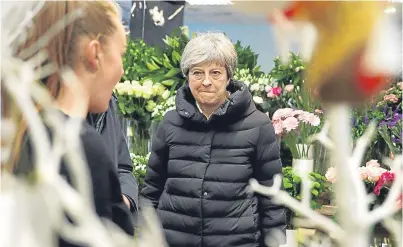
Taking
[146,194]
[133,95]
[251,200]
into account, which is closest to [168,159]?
[146,194]

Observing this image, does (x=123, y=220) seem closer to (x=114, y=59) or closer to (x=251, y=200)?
(x=114, y=59)

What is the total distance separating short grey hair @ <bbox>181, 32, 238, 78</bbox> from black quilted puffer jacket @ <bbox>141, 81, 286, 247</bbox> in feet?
0.35

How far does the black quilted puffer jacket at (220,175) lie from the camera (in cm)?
158

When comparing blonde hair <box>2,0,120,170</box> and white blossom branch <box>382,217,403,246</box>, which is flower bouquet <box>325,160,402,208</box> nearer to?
white blossom branch <box>382,217,403,246</box>

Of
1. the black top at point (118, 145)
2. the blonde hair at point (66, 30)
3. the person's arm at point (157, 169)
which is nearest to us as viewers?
the blonde hair at point (66, 30)

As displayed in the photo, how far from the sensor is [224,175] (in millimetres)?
1568

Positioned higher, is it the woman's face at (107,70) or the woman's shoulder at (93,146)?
the woman's face at (107,70)

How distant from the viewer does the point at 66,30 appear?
0.35 metres

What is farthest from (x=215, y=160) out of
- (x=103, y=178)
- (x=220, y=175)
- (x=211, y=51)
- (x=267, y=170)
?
(x=103, y=178)

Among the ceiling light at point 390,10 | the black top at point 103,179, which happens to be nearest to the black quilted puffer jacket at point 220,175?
the black top at point 103,179

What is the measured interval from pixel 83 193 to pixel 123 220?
242mm

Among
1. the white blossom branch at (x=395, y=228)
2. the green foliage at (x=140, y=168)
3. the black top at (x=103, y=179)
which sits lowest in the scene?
the green foliage at (x=140, y=168)

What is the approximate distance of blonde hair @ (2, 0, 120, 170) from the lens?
1.07ft

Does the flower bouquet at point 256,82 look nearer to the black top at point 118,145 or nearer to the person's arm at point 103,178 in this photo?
the black top at point 118,145
